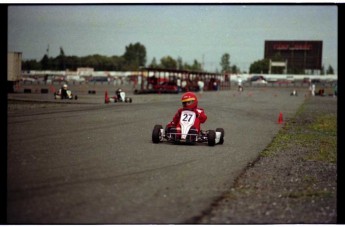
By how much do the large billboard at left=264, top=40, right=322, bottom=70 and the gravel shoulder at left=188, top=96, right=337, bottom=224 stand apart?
8.07 feet

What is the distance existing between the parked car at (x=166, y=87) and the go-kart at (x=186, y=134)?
35.0 m

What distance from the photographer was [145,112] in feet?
74.8

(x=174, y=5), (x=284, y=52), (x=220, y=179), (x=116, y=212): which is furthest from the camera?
(x=284, y=52)

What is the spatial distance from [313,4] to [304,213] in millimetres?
4124

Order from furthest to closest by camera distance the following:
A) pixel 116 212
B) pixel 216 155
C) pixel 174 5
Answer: pixel 216 155, pixel 174 5, pixel 116 212

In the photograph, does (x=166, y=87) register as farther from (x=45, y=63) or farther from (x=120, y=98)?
(x=45, y=63)

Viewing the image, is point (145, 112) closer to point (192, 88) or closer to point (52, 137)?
point (52, 137)

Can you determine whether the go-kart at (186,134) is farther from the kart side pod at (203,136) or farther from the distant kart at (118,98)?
the distant kart at (118,98)

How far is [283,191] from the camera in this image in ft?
26.8

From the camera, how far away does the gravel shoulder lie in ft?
22.2

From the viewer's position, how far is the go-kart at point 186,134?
12.5 metres

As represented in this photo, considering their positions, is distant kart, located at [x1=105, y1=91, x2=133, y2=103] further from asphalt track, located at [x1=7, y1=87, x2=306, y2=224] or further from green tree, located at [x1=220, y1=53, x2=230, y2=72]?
green tree, located at [x1=220, y1=53, x2=230, y2=72]
